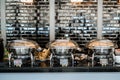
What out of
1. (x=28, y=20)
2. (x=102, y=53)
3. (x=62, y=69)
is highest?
(x=28, y=20)

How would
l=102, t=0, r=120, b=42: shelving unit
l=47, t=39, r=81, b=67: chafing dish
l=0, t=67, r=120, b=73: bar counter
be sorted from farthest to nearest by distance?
l=102, t=0, r=120, b=42: shelving unit
l=47, t=39, r=81, b=67: chafing dish
l=0, t=67, r=120, b=73: bar counter

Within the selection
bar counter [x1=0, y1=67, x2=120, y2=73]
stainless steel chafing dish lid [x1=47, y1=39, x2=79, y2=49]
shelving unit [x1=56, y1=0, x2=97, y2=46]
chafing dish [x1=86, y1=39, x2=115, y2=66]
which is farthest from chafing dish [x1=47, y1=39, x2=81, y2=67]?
shelving unit [x1=56, y1=0, x2=97, y2=46]

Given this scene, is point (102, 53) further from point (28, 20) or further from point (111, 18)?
point (28, 20)

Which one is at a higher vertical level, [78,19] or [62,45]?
[78,19]

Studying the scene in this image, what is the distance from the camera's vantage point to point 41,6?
199 inches

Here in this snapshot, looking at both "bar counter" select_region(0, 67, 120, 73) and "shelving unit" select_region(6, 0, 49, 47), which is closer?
"bar counter" select_region(0, 67, 120, 73)

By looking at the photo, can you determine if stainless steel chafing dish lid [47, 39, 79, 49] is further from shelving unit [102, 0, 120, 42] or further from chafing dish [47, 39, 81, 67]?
shelving unit [102, 0, 120, 42]

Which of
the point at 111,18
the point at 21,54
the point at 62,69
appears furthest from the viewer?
the point at 111,18

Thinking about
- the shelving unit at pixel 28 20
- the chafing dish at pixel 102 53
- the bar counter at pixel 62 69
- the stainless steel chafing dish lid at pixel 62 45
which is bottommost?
the bar counter at pixel 62 69

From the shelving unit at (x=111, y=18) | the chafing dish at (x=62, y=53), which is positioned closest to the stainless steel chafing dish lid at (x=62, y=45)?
the chafing dish at (x=62, y=53)

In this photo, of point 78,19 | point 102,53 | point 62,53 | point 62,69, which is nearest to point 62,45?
point 62,53

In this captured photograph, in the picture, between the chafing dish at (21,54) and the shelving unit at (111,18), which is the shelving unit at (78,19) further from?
the chafing dish at (21,54)

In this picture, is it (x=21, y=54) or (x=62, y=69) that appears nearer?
(x=62, y=69)

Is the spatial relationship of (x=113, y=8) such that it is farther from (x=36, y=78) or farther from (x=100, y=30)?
(x=36, y=78)
